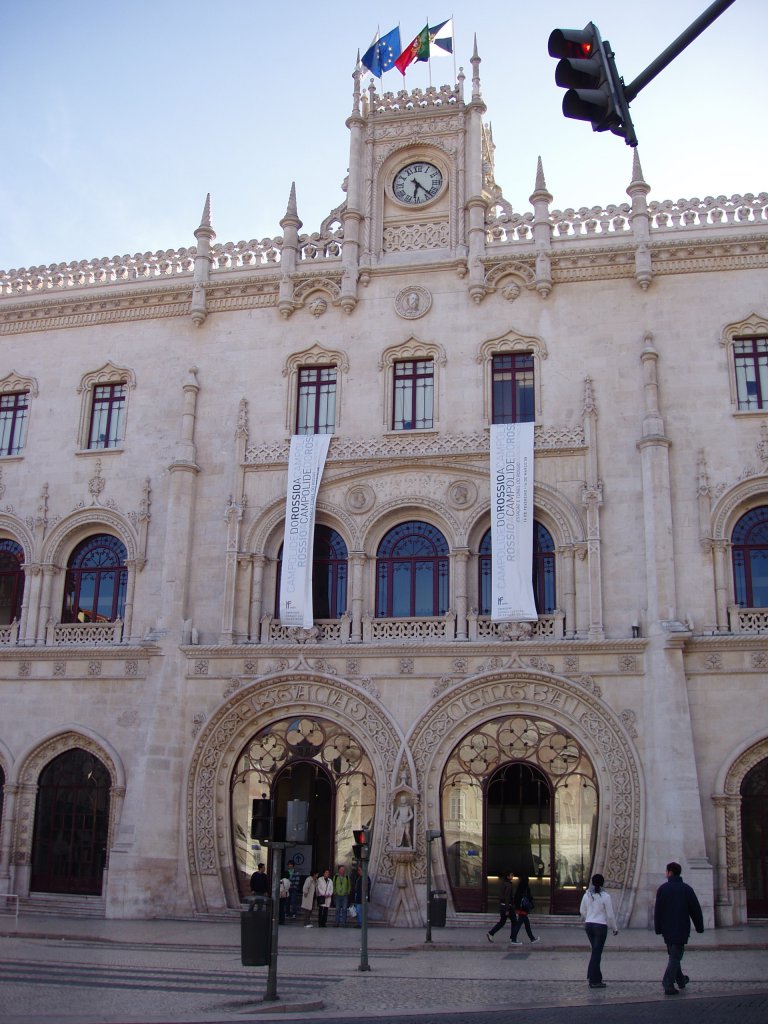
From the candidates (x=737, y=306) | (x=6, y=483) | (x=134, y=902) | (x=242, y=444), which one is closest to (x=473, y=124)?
(x=737, y=306)

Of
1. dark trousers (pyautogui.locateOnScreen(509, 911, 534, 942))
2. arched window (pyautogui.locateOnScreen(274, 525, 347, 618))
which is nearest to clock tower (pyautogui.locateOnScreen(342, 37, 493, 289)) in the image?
arched window (pyautogui.locateOnScreen(274, 525, 347, 618))

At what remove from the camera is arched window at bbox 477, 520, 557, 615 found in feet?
91.0

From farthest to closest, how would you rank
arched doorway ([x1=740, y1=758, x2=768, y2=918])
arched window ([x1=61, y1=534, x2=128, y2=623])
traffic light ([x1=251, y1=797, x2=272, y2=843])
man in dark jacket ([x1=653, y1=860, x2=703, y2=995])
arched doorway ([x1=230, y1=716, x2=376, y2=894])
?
arched window ([x1=61, y1=534, x2=128, y2=623]) → arched doorway ([x1=230, y1=716, x2=376, y2=894]) → arched doorway ([x1=740, y1=758, x2=768, y2=918]) → traffic light ([x1=251, y1=797, x2=272, y2=843]) → man in dark jacket ([x1=653, y1=860, x2=703, y2=995])

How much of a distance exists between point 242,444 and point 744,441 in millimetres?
12902

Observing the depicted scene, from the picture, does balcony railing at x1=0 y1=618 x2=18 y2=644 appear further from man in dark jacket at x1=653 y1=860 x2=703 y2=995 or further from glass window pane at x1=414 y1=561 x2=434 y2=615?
man in dark jacket at x1=653 y1=860 x2=703 y2=995

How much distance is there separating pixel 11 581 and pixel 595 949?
840 inches

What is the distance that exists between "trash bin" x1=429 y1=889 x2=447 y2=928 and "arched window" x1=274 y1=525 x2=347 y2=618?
7894 millimetres

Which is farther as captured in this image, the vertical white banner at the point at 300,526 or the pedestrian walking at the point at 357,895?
the vertical white banner at the point at 300,526

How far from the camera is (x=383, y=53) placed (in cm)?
3195

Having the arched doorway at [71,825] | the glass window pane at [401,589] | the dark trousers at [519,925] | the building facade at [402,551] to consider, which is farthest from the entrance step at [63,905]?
the dark trousers at [519,925]

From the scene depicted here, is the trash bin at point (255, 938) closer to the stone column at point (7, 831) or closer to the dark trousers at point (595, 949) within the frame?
the dark trousers at point (595, 949)

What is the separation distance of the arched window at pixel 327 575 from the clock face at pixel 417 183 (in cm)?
984

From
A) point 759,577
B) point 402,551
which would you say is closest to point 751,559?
point 759,577

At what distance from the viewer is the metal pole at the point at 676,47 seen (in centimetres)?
907
